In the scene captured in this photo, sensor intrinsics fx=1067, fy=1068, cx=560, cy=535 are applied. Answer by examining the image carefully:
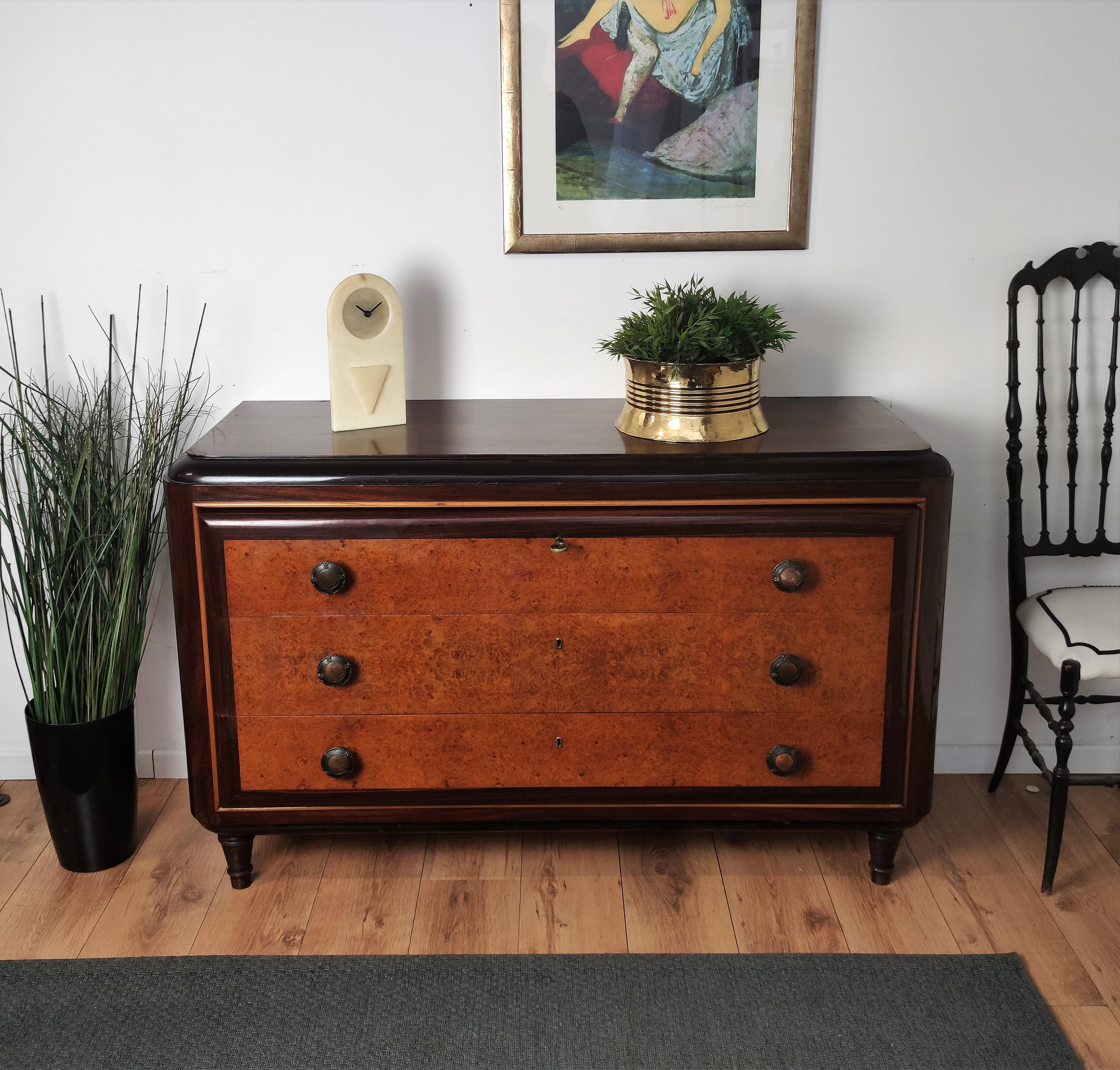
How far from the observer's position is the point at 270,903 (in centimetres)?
201

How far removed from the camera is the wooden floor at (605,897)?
1.89 meters

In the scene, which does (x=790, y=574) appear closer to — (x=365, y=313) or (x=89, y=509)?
(x=365, y=313)

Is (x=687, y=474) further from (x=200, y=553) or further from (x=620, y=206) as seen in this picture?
(x=200, y=553)

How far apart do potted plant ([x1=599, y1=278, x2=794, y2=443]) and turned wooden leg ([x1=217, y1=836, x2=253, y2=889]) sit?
106 cm

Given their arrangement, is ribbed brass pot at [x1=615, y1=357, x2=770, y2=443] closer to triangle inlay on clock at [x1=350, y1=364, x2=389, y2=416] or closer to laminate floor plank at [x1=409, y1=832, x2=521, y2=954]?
triangle inlay on clock at [x1=350, y1=364, x2=389, y2=416]

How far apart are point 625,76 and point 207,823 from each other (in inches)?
64.2

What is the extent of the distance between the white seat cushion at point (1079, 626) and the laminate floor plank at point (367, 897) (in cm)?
130

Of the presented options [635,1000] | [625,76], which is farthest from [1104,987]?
[625,76]

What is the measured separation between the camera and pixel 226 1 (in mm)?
2061

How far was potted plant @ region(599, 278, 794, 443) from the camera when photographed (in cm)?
183

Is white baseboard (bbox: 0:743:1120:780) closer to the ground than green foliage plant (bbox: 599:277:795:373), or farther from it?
closer to the ground

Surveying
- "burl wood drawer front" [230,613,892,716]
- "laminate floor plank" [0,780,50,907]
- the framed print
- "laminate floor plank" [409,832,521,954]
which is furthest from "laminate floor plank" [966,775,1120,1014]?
"laminate floor plank" [0,780,50,907]

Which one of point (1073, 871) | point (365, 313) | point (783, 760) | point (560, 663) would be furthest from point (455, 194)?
point (1073, 871)

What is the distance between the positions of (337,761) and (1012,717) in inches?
56.3
